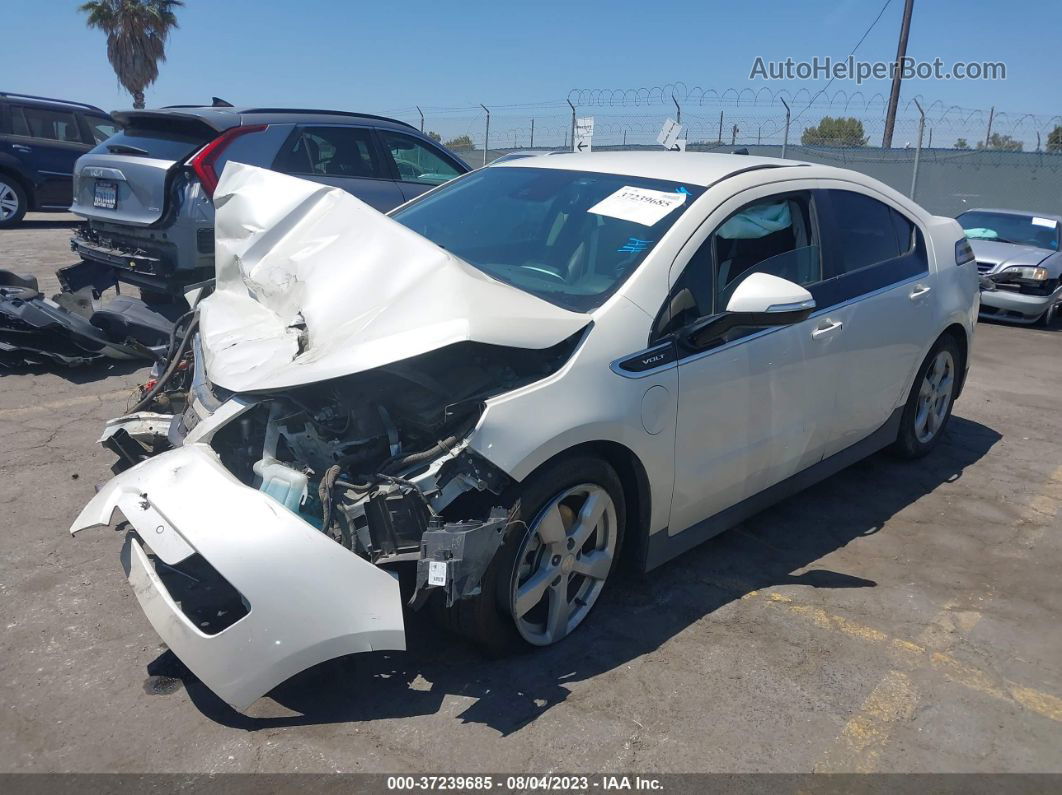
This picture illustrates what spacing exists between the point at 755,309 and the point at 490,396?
45.5 inches

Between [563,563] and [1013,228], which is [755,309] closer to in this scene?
[563,563]

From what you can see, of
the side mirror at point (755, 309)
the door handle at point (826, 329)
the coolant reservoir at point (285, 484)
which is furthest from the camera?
the door handle at point (826, 329)

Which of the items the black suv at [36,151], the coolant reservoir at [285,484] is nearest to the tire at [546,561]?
the coolant reservoir at [285,484]

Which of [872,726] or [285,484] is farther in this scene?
[872,726]

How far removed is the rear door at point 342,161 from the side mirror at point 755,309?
4.49m

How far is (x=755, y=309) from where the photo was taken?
3.30m

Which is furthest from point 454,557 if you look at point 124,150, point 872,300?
point 124,150

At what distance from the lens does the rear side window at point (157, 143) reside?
6715 millimetres

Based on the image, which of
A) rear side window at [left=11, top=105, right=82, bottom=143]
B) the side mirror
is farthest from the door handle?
rear side window at [left=11, top=105, right=82, bottom=143]

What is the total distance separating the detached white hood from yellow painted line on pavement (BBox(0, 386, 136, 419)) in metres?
1.94

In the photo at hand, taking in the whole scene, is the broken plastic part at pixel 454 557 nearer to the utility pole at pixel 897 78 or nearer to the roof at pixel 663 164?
the roof at pixel 663 164

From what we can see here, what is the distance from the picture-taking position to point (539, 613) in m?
3.25

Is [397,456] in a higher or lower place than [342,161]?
lower

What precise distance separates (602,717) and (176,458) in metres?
Answer: 1.69
